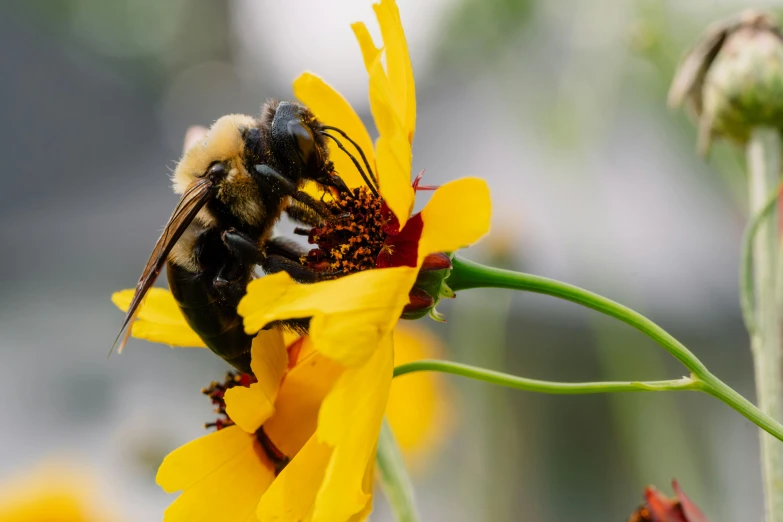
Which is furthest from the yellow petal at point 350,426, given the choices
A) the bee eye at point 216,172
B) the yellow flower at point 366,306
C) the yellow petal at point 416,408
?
the yellow petal at point 416,408

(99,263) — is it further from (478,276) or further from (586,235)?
(478,276)

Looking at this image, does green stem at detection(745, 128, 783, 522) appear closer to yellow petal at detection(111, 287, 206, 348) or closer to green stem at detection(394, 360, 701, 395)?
green stem at detection(394, 360, 701, 395)

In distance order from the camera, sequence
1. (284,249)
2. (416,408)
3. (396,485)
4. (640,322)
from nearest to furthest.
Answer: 1. (640,322)
2. (396,485)
3. (284,249)
4. (416,408)

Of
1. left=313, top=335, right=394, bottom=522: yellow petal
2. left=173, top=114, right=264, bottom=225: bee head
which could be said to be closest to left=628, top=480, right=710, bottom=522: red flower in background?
left=313, top=335, right=394, bottom=522: yellow petal

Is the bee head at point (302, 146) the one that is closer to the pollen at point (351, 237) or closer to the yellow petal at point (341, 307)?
the pollen at point (351, 237)

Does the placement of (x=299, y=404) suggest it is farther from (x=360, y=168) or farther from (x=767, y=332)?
(x=767, y=332)

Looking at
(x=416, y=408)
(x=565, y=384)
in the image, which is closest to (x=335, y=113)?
(x=565, y=384)

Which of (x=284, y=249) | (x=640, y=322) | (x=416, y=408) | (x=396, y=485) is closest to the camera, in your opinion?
(x=640, y=322)
